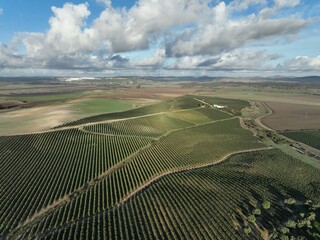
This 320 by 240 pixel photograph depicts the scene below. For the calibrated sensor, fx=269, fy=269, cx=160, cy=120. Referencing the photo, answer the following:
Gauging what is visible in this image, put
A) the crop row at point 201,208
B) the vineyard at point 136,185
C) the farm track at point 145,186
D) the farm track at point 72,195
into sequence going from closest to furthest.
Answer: the crop row at point 201,208, the vineyard at point 136,185, the farm track at point 145,186, the farm track at point 72,195

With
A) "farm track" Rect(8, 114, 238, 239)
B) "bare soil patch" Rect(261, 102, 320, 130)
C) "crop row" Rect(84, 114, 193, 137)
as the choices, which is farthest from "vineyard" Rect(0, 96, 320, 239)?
"bare soil patch" Rect(261, 102, 320, 130)

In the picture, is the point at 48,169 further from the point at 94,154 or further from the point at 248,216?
the point at 248,216

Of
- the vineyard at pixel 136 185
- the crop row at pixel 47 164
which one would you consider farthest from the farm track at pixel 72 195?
the crop row at pixel 47 164

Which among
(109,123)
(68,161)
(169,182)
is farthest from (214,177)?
(109,123)

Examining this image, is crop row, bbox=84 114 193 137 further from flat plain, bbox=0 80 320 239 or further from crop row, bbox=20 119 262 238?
crop row, bbox=20 119 262 238

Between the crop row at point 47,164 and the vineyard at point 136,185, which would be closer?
the vineyard at point 136,185

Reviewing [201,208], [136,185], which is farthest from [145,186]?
[201,208]

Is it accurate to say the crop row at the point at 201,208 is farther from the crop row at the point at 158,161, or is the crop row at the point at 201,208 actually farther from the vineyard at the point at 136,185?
the crop row at the point at 158,161
